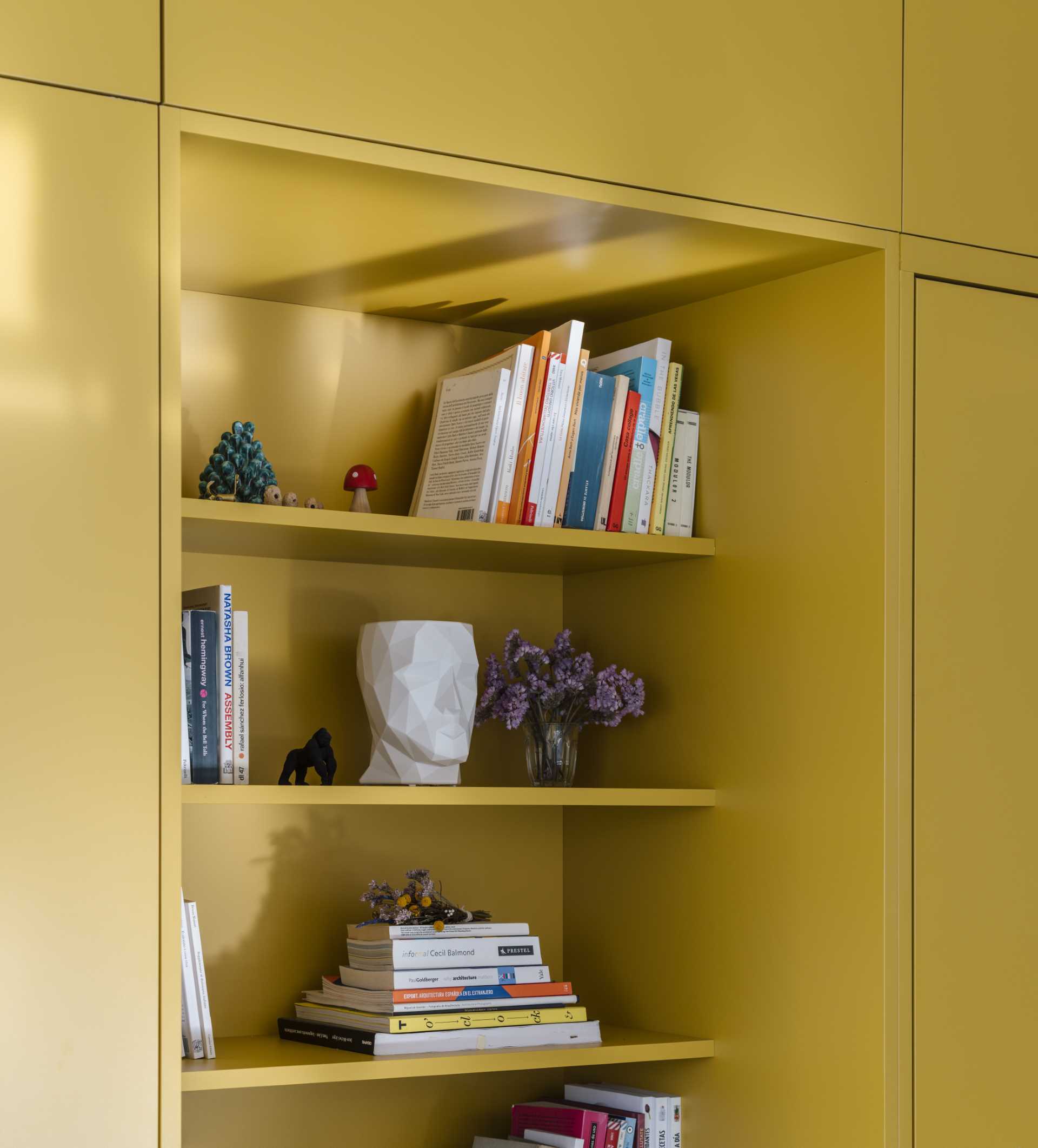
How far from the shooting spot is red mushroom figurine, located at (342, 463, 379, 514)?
1912mm

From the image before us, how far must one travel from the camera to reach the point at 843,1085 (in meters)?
1.75

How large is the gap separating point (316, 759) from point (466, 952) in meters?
0.33

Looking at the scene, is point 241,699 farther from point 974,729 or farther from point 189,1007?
point 974,729

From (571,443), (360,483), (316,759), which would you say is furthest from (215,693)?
(571,443)

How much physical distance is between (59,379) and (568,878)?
1.22 meters

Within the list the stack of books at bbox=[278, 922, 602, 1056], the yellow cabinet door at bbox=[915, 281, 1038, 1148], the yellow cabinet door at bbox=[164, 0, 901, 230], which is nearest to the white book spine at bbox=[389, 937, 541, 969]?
the stack of books at bbox=[278, 922, 602, 1056]

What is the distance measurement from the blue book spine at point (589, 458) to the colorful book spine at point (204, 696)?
20.4 inches

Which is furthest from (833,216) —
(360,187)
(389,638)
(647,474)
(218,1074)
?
(218,1074)

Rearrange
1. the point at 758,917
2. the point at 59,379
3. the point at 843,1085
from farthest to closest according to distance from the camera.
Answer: the point at 758,917 < the point at 843,1085 < the point at 59,379

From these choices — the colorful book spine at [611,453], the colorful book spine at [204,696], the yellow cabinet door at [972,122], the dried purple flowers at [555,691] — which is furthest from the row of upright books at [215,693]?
the yellow cabinet door at [972,122]

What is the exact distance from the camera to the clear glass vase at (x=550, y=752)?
6.55ft

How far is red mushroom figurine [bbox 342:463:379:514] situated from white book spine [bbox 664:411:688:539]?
41 centimetres

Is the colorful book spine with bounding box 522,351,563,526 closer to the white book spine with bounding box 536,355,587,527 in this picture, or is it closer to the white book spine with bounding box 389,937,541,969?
the white book spine with bounding box 536,355,587,527

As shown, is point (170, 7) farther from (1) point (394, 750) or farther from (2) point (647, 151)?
(1) point (394, 750)
